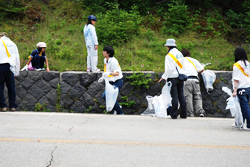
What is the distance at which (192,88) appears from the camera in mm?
10414

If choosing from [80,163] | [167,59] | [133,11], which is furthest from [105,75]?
[133,11]

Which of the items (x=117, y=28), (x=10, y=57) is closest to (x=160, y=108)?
(x=10, y=57)

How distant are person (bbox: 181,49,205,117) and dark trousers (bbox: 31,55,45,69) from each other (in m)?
4.76

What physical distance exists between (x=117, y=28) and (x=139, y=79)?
3323mm

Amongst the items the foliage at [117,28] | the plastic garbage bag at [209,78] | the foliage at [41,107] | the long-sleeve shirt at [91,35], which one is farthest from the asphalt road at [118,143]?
the foliage at [117,28]

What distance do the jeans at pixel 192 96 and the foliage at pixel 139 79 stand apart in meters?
1.33

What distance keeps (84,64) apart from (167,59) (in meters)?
4.31

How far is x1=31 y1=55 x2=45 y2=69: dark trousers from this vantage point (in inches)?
435

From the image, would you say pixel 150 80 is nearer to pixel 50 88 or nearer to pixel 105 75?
pixel 105 75

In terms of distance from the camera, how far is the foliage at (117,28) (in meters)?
13.3

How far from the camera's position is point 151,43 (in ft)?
43.8

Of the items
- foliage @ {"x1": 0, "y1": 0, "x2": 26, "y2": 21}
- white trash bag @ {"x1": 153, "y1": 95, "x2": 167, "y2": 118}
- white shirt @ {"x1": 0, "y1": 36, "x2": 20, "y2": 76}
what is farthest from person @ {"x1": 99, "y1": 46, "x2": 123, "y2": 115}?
foliage @ {"x1": 0, "y1": 0, "x2": 26, "y2": 21}

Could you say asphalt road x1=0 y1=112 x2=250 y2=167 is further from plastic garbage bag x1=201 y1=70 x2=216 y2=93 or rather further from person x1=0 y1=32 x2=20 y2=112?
plastic garbage bag x1=201 y1=70 x2=216 y2=93

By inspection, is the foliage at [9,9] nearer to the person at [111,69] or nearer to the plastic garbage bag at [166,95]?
the person at [111,69]
